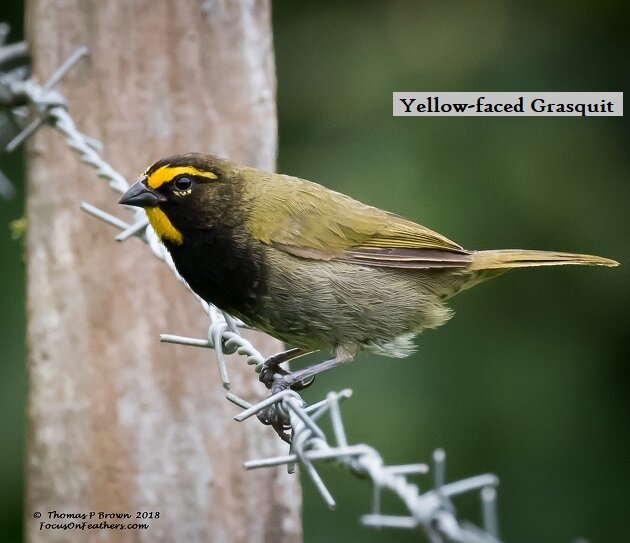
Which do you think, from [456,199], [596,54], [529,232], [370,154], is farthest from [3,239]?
[596,54]

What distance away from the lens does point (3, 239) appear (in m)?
4.84

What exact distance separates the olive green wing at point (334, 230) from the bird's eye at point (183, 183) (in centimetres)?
18

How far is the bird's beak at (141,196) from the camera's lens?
109 inches

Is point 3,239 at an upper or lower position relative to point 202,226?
upper

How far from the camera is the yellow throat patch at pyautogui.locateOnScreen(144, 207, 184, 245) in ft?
9.62

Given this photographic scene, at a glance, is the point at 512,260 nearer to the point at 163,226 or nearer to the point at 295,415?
the point at 163,226

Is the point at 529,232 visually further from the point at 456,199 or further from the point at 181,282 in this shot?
the point at 181,282

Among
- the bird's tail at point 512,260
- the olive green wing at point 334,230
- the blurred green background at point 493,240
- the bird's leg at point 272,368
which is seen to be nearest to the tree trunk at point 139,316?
the bird's leg at point 272,368

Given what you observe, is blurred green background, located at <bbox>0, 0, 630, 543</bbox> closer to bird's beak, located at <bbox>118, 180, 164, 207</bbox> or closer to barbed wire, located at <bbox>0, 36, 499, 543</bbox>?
barbed wire, located at <bbox>0, 36, 499, 543</bbox>

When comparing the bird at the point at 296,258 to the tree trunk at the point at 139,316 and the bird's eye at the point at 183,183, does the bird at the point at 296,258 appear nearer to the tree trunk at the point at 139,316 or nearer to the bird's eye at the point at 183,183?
the bird's eye at the point at 183,183

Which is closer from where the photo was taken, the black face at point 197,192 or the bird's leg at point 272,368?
the black face at point 197,192

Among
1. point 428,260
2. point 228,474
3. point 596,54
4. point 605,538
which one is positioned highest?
point 596,54

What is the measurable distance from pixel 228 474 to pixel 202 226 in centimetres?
69

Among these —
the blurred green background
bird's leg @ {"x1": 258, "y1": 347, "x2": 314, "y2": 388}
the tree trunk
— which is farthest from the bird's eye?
the blurred green background
